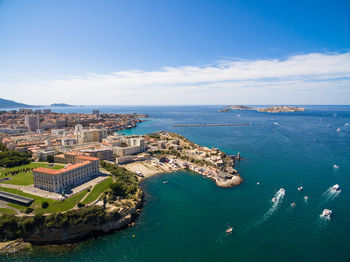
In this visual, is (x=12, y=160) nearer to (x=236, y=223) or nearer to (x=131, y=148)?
(x=131, y=148)

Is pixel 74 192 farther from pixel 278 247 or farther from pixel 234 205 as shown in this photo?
pixel 278 247

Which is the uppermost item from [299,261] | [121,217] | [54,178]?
[54,178]

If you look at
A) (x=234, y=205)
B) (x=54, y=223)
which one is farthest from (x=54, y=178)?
(x=234, y=205)

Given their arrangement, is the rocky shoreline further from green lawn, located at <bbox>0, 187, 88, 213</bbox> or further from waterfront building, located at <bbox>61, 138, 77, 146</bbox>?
waterfront building, located at <bbox>61, 138, 77, 146</bbox>

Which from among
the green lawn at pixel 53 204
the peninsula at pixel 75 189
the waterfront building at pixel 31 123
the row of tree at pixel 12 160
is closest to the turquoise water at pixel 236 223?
the peninsula at pixel 75 189

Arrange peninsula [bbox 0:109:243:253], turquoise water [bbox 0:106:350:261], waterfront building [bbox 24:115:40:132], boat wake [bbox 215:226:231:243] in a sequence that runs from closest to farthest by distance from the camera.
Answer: turquoise water [bbox 0:106:350:261] < peninsula [bbox 0:109:243:253] < boat wake [bbox 215:226:231:243] < waterfront building [bbox 24:115:40:132]

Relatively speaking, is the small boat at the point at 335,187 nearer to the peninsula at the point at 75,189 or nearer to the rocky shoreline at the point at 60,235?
the peninsula at the point at 75,189

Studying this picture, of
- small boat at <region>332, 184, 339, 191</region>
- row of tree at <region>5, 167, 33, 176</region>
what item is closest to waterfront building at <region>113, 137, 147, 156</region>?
row of tree at <region>5, 167, 33, 176</region>
